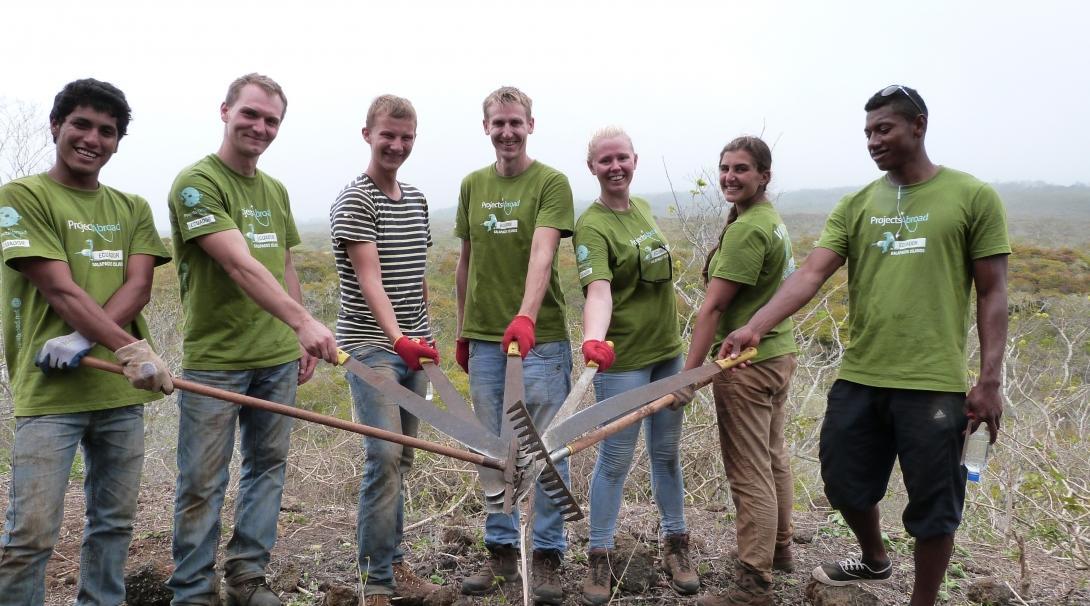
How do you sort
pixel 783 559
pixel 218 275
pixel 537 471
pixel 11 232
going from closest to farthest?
pixel 537 471
pixel 11 232
pixel 218 275
pixel 783 559

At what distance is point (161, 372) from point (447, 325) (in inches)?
400

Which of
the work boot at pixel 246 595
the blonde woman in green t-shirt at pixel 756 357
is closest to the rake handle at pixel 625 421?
the blonde woman in green t-shirt at pixel 756 357

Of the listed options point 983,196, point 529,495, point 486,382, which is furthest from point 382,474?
point 983,196

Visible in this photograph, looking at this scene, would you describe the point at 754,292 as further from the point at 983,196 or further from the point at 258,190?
the point at 258,190

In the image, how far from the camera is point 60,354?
2613mm

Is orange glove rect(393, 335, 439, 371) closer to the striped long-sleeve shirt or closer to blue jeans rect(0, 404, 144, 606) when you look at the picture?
the striped long-sleeve shirt

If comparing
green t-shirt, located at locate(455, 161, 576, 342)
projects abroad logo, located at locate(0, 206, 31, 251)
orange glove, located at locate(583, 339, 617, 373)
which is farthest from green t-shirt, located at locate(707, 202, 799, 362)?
projects abroad logo, located at locate(0, 206, 31, 251)

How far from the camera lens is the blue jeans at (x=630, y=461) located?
332 cm

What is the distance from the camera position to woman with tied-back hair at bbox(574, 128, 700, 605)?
3.28 m

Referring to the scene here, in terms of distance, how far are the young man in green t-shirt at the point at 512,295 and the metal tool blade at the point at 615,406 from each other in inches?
22.9

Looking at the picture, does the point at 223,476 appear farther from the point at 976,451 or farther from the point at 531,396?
the point at 976,451

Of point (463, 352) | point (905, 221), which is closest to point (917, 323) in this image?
point (905, 221)

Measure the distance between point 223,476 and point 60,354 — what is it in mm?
778

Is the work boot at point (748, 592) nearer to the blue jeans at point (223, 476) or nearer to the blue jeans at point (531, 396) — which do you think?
the blue jeans at point (531, 396)
